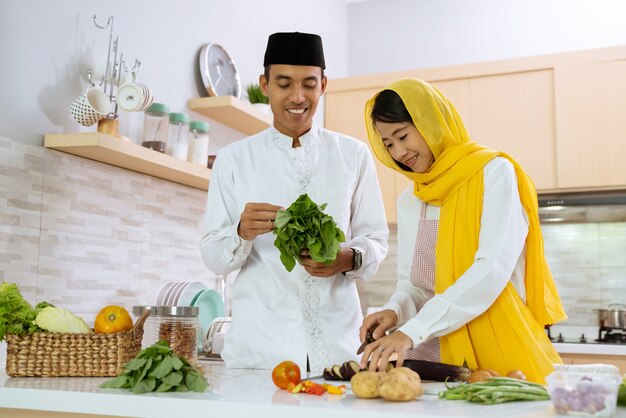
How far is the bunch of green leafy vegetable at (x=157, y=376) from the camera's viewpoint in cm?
140

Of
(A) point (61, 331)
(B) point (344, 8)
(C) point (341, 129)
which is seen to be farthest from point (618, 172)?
(A) point (61, 331)

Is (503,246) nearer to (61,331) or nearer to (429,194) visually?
(429,194)

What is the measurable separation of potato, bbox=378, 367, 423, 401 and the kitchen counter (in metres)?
0.01

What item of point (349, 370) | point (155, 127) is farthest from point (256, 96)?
point (349, 370)

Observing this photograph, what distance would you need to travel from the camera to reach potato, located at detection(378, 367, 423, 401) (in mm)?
1260

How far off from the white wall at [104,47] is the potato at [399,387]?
1482mm

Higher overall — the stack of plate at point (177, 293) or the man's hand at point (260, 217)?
the man's hand at point (260, 217)

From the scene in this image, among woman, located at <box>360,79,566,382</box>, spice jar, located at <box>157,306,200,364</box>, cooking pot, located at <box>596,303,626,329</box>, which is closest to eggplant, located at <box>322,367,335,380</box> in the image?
woman, located at <box>360,79,566,382</box>

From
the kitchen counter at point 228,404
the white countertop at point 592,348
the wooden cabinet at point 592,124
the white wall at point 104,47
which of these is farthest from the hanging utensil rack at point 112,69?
the wooden cabinet at point 592,124

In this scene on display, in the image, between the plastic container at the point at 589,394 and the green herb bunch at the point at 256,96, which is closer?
the plastic container at the point at 589,394

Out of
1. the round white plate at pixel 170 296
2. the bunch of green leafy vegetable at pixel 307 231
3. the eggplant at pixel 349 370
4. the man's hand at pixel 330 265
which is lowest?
the eggplant at pixel 349 370

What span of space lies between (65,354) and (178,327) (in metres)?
0.29

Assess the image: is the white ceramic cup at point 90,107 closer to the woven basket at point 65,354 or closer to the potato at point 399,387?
the woven basket at point 65,354

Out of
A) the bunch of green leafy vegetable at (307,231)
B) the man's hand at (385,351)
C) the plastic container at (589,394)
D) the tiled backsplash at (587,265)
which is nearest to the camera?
the plastic container at (589,394)
